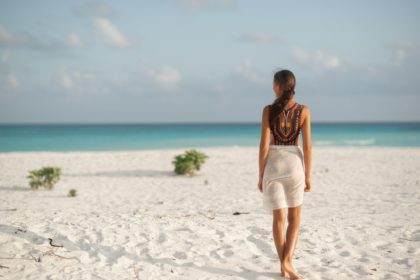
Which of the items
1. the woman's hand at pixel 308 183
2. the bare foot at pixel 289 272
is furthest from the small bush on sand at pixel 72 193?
the woman's hand at pixel 308 183

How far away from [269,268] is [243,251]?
59cm

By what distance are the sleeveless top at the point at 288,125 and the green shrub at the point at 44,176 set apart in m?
10.1

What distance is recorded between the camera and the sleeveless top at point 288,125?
4113 millimetres

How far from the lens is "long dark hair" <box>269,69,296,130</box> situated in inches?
159

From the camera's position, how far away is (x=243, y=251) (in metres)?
5.33

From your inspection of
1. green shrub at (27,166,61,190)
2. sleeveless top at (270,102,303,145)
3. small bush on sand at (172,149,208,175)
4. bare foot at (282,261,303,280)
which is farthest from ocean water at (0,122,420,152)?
sleeveless top at (270,102,303,145)

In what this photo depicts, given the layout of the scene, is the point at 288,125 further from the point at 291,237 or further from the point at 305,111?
the point at 291,237

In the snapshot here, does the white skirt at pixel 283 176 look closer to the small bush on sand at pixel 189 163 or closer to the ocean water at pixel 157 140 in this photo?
the small bush on sand at pixel 189 163

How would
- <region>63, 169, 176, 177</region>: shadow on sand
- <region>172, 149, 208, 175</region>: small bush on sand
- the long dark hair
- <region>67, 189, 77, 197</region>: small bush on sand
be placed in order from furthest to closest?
<region>63, 169, 176, 177</region>: shadow on sand < <region>172, 149, 208, 175</region>: small bush on sand < <region>67, 189, 77, 197</region>: small bush on sand < the long dark hair

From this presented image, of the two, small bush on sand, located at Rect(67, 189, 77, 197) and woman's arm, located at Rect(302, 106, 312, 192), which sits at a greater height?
woman's arm, located at Rect(302, 106, 312, 192)

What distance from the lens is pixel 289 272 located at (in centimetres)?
440

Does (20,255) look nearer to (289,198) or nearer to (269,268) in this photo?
(269,268)

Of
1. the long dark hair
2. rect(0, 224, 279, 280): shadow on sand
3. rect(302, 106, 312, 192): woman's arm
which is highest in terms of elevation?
the long dark hair

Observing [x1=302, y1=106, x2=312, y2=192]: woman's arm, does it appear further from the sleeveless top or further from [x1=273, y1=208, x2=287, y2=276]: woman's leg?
[x1=273, y1=208, x2=287, y2=276]: woman's leg
